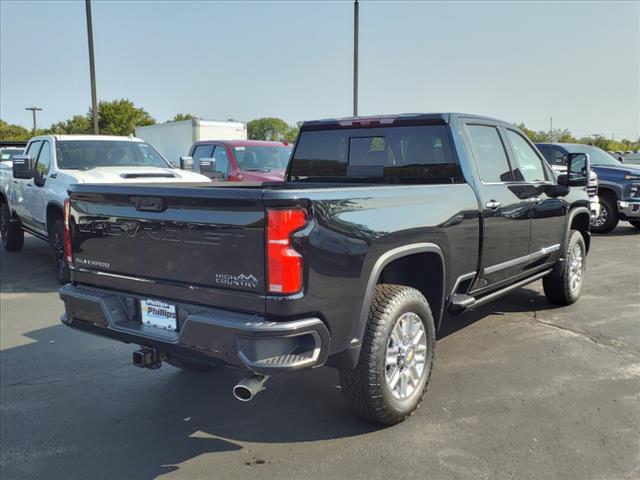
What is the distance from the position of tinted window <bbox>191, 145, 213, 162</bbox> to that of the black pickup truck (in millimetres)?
7230

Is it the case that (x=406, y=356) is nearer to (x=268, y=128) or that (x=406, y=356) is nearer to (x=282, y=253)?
(x=282, y=253)

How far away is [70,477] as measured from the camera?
9.66 feet

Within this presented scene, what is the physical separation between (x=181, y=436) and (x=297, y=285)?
4.59 feet

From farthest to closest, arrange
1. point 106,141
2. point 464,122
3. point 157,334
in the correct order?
point 106,141 < point 464,122 < point 157,334

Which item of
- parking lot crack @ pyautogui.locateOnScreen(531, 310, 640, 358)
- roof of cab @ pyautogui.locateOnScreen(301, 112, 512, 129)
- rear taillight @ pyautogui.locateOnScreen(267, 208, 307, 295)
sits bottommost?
parking lot crack @ pyautogui.locateOnScreen(531, 310, 640, 358)

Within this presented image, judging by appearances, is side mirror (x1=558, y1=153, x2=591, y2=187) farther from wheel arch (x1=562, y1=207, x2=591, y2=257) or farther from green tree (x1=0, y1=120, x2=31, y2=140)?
green tree (x1=0, y1=120, x2=31, y2=140)

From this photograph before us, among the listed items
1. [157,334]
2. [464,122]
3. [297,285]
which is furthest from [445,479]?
[464,122]

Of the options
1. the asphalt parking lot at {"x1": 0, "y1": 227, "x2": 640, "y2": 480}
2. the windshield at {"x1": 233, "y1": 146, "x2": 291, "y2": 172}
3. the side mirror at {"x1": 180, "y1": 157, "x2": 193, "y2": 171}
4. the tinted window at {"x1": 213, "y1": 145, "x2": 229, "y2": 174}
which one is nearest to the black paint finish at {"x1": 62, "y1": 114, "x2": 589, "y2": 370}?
the asphalt parking lot at {"x1": 0, "y1": 227, "x2": 640, "y2": 480}

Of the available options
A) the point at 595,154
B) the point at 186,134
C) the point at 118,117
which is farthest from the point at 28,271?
the point at 118,117

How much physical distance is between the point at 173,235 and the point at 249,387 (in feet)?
2.96

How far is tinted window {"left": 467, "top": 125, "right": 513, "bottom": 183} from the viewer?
14.5ft

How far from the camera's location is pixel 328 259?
281 centimetres

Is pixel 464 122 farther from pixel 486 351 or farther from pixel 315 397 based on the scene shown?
pixel 315 397

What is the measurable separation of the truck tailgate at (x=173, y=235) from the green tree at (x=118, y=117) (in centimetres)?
4272
